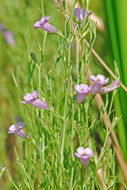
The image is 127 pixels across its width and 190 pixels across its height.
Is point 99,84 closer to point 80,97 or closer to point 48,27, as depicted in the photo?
point 80,97

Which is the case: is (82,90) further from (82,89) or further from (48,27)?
(48,27)

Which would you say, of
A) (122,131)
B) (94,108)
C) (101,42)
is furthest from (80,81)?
(101,42)

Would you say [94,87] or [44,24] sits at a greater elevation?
[44,24]

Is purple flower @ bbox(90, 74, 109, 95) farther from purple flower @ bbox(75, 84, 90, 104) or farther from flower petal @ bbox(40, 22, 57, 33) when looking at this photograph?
flower petal @ bbox(40, 22, 57, 33)

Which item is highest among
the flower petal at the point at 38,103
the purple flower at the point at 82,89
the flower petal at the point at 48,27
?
the flower petal at the point at 48,27

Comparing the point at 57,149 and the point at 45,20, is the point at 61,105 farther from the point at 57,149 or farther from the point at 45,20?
the point at 45,20

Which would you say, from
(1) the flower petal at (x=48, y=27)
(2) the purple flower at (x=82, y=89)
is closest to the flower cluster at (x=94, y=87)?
(2) the purple flower at (x=82, y=89)

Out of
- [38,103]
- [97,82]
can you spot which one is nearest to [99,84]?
[97,82]

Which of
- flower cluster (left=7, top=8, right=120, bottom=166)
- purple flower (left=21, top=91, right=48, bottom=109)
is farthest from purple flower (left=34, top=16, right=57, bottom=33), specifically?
purple flower (left=21, top=91, right=48, bottom=109)

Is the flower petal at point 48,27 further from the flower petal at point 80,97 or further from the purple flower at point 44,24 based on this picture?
the flower petal at point 80,97
